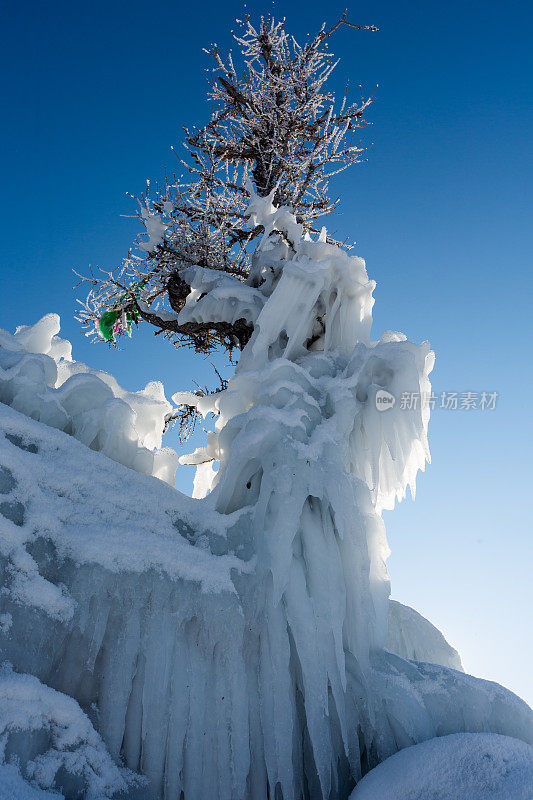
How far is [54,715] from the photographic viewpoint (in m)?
2.58

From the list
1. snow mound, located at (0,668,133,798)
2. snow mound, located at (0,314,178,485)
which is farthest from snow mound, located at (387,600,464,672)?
snow mound, located at (0,668,133,798)

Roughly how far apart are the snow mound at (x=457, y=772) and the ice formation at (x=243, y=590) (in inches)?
10.4

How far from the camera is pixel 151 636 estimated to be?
3057mm

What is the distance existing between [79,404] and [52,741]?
7.66 ft

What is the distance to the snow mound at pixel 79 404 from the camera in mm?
3967

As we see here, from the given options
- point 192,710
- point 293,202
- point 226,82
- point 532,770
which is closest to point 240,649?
point 192,710

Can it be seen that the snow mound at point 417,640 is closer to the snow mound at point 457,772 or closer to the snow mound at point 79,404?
the snow mound at point 457,772

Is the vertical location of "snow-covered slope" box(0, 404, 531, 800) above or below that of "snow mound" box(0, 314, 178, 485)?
below

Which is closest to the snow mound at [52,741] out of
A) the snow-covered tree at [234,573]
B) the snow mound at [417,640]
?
the snow-covered tree at [234,573]

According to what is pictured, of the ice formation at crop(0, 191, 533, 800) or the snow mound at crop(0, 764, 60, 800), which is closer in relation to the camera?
the snow mound at crop(0, 764, 60, 800)

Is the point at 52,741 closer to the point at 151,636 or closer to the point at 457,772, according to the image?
the point at 151,636

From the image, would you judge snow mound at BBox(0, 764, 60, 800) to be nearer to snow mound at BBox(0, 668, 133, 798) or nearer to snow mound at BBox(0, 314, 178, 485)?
snow mound at BBox(0, 668, 133, 798)

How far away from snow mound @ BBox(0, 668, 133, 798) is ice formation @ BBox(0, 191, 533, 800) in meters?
0.12

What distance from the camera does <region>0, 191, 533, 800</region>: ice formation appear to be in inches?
114
